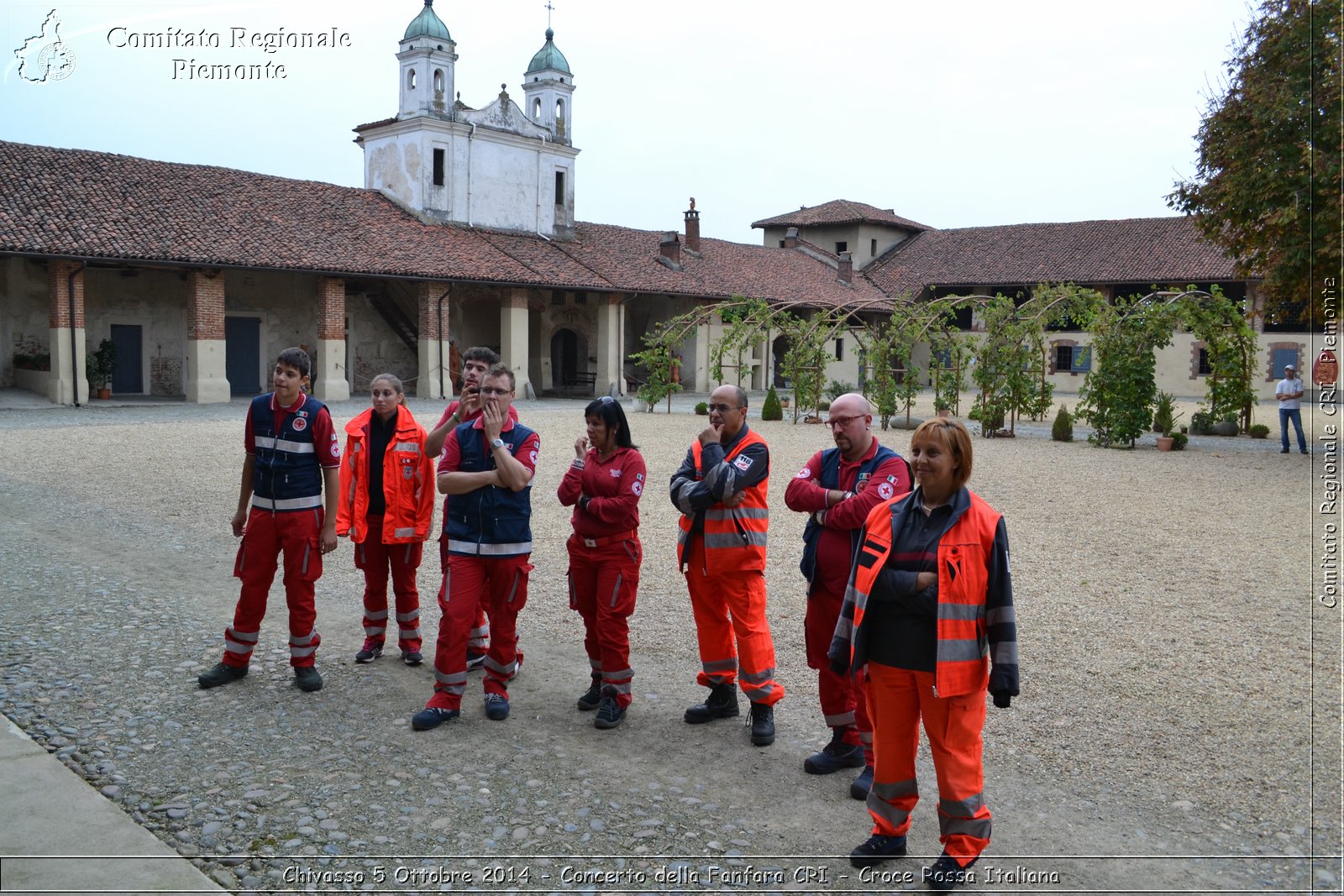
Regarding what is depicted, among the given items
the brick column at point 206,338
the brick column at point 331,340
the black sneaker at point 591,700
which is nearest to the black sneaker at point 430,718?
the black sneaker at point 591,700

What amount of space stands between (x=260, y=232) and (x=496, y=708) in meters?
24.6

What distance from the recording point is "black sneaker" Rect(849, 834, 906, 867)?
365 centimetres

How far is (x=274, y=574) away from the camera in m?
5.36

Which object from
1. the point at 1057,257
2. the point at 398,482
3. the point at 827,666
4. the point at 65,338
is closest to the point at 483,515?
the point at 398,482

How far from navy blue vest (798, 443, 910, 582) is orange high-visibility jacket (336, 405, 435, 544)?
2.14 metres

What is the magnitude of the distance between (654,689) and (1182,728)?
8.51 feet

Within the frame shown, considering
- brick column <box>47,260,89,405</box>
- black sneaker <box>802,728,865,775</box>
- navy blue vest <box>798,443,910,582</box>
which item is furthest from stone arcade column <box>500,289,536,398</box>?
black sneaker <box>802,728,865,775</box>

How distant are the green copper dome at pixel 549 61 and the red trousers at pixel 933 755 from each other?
35086mm

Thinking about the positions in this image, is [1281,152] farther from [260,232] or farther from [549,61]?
[549,61]

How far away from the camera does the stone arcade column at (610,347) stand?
33812 millimetres

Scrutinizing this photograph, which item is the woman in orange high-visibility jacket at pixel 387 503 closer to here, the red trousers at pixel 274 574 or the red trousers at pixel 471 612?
the red trousers at pixel 274 574

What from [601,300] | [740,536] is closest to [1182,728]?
[740,536]

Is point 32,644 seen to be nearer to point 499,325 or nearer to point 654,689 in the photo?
point 654,689

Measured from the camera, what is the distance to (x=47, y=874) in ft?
10.9
